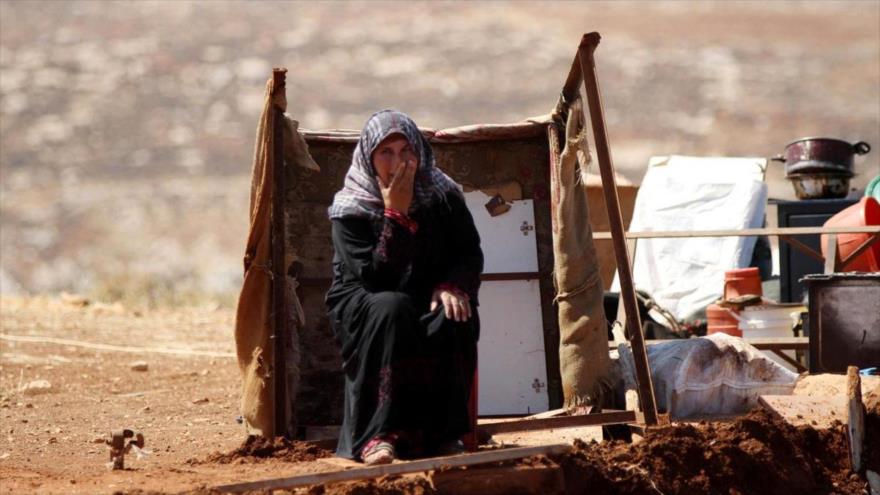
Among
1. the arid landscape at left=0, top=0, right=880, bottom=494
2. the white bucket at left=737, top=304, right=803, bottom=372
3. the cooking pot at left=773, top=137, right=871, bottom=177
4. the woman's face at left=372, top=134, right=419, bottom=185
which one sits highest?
the arid landscape at left=0, top=0, right=880, bottom=494

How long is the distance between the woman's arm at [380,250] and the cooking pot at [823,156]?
686 cm

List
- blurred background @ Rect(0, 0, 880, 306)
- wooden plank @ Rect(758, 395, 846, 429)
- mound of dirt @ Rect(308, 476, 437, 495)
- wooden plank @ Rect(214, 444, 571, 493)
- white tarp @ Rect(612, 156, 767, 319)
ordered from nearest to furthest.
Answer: wooden plank @ Rect(214, 444, 571, 493) < mound of dirt @ Rect(308, 476, 437, 495) < wooden plank @ Rect(758, 395, 846, 429) < white tarp @ Rect(612, 156, 767, 319) < blurred background @ Rect(0, 0, 880, 306)

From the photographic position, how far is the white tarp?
1306 centimetres

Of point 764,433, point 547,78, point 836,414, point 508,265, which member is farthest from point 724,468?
point 547,78

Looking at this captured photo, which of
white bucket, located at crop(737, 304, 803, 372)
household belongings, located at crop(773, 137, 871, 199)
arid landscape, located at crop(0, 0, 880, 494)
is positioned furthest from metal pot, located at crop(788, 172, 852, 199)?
arid landscape, located at crop(0, 0, 880, 494)

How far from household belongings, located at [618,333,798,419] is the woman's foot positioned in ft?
8.59

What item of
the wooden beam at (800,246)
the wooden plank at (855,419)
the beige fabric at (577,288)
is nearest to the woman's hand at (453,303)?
the beige fabric at (577,288)

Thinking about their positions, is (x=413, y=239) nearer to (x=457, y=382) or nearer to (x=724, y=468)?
(x=457, y=382)

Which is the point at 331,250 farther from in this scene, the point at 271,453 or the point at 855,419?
the point at 855,419

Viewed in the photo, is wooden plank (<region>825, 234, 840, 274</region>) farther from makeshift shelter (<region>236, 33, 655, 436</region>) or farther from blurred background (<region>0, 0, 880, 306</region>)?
blurred background (<region>0, 0, 880, 306</region>)

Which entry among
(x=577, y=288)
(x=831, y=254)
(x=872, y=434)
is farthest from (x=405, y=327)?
(x=831, y=254)

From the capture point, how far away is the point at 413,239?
20.6ft

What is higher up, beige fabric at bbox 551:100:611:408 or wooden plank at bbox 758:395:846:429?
beige fabric at bbox 551:100:611:408

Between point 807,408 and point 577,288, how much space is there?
131 cm
